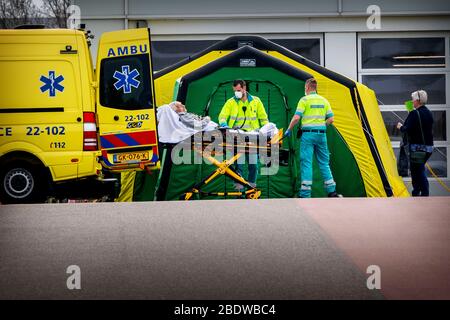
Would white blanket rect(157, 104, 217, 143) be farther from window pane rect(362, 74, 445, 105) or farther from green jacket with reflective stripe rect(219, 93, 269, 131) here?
window pane rect(362, 74, 445, 105)

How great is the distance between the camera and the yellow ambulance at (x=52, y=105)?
1092 centimetres

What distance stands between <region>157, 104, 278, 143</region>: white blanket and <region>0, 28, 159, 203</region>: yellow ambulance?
2.23 feet

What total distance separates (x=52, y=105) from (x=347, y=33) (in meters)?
8.41

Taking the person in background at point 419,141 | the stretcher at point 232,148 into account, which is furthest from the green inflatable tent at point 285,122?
the stretcher at point 232,148

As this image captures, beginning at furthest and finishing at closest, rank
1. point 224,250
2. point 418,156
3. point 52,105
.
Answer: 1. point 418,156
2. point 52,105
3. point 224,250

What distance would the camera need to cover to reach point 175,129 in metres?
11.5

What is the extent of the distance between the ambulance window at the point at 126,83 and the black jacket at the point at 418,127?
4290mm

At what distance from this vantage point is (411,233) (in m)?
8.11

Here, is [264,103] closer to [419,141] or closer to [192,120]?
[192,120]

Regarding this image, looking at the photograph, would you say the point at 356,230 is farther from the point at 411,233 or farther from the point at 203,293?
the point at 203,293

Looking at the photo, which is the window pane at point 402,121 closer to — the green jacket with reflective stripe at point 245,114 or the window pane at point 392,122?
the window pane at point 392,122

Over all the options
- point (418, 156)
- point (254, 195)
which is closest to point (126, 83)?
point (254, 195)

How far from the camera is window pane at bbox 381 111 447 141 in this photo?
17.8 metres

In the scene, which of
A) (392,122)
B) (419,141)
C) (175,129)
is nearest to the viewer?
(175,129)
